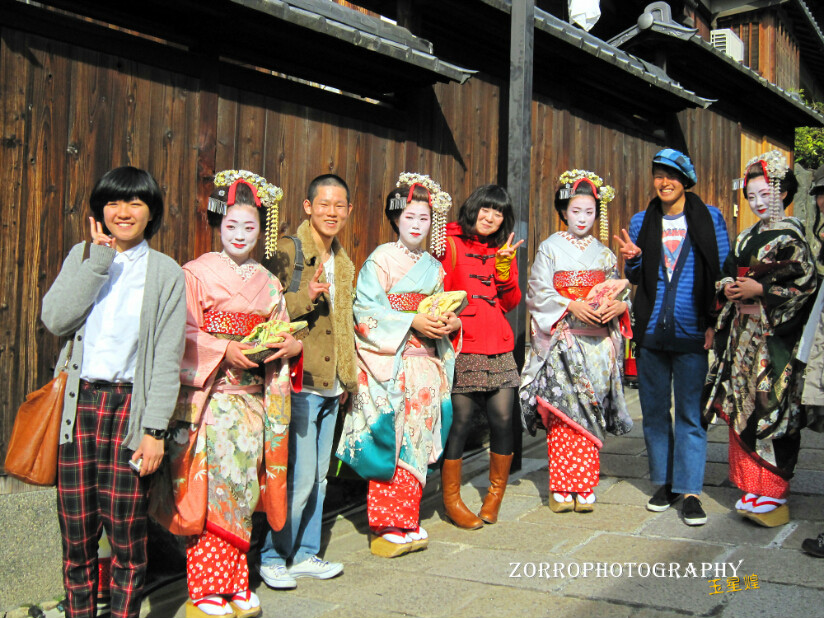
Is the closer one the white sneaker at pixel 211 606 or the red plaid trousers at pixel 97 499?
the red plaid trousers at pixel 97 499

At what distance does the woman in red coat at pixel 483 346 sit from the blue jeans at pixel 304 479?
0.96 m

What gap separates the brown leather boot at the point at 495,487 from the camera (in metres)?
4.84

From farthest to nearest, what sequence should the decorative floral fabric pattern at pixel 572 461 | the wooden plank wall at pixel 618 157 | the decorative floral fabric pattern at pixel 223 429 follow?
the wooden plank wall at pixel 618 157 < the decorative floral fabric pattern at pixel 572 461 < the decorative floral fabric pattern at pixel 223 429

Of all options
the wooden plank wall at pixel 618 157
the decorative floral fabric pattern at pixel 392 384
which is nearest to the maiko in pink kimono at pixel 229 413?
the decorative floral fabric pattern at pixel 392 384

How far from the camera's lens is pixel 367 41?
487cm

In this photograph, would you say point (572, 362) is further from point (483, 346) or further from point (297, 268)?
point (297, 268)

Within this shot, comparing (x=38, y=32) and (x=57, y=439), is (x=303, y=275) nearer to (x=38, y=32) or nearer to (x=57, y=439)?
(x=57, y=439)

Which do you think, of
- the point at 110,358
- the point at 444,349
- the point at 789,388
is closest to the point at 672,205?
the point at 789,388

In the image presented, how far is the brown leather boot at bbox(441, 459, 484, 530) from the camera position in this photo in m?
4.75

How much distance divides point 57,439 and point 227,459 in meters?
0.75

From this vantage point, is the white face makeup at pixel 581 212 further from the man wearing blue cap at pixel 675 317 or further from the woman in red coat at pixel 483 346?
the woman in red coat at pixel 483 346

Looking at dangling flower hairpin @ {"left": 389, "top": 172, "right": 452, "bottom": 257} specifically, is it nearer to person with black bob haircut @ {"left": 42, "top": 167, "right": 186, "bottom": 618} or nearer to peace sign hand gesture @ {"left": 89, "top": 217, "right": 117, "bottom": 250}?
person with black bob haircut @ {"left": 42, "top": 167, "right": 186, "bottom": 618}

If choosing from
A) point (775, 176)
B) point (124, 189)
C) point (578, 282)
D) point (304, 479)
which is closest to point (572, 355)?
point (578, 282)

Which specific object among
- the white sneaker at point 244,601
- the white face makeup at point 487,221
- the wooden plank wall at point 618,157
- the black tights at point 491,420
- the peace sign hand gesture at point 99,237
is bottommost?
the white sneaker at point 244,601
